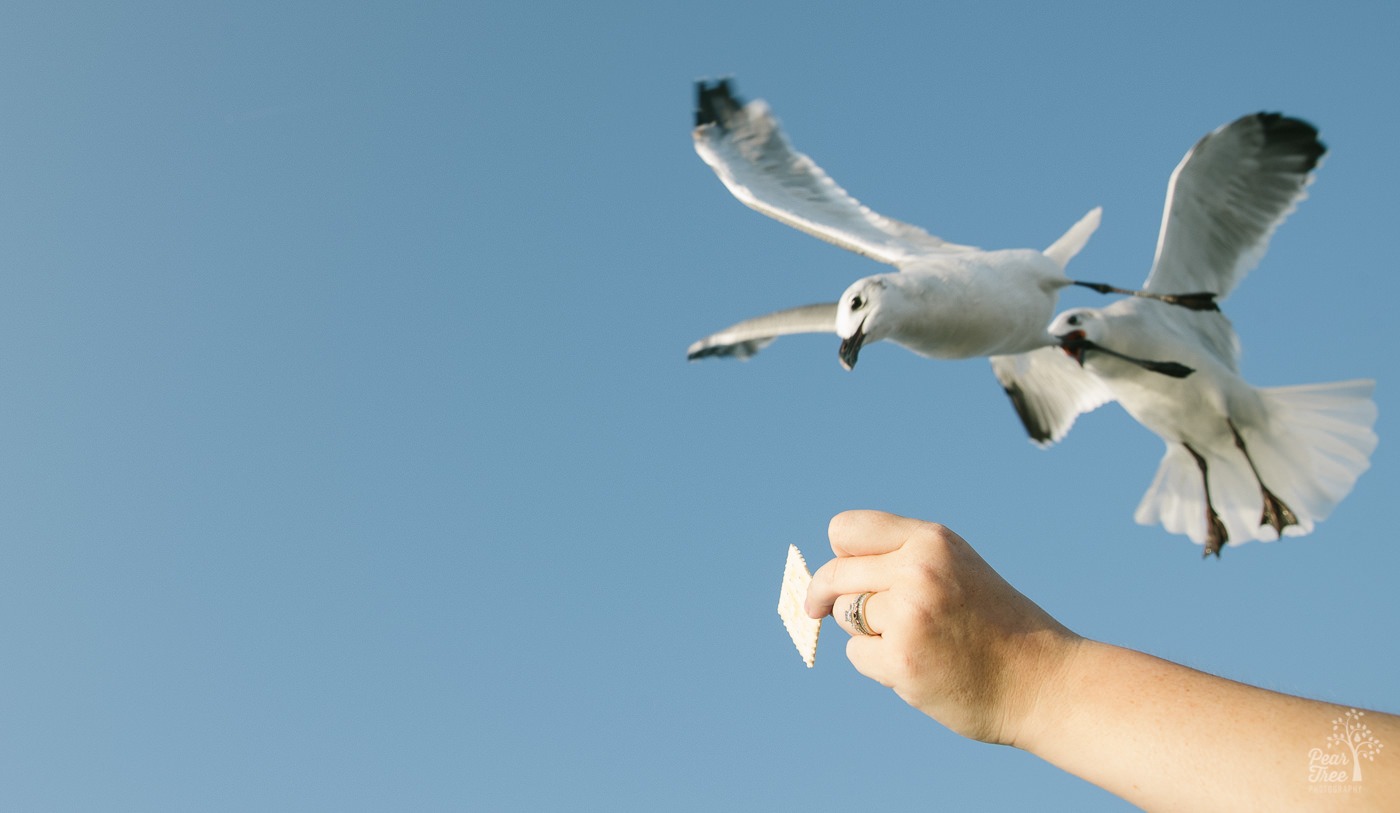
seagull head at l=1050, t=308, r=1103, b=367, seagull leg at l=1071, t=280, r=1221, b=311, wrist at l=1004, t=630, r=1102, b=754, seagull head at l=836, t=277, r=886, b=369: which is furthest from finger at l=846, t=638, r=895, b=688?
seagull head at l=1050, t=308, r=1103, b=367

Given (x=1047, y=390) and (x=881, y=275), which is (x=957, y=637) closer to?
(x=881, y=275)

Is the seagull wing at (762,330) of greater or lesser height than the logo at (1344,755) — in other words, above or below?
above

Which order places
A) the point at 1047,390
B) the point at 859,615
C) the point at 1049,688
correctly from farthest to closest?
the point at 1047,390
the point at 859,615
the point at 1049,688

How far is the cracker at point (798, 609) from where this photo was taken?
1.53 metres

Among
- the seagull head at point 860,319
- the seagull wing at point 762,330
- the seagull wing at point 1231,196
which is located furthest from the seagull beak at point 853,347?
the seagull wing at point 1231,196

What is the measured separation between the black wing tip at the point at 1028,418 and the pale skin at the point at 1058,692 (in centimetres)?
548

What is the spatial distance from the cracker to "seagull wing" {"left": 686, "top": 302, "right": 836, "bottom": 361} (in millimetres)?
3704

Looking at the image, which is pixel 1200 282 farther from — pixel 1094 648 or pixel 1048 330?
pixel 1094 648

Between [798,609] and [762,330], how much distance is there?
13.6 ft

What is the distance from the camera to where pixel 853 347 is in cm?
423

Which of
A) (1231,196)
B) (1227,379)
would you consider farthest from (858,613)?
(1231,196)

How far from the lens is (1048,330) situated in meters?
5.23

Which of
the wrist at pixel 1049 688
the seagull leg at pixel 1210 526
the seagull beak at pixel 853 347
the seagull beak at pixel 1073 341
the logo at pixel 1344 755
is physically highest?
the seagull beak at pixel 1073 341

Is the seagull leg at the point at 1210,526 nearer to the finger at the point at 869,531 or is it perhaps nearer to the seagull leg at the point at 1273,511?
the seagull leg at the point at 1273,511
